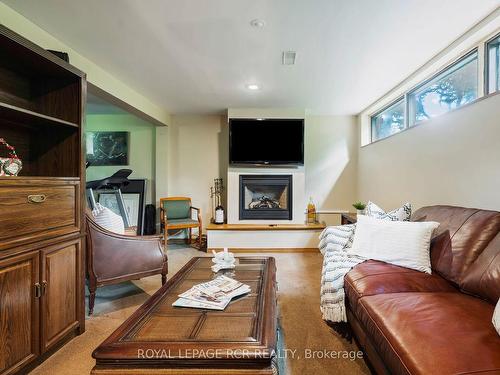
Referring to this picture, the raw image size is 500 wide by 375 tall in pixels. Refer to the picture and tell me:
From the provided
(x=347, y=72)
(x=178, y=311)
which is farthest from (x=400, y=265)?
(x=347, y=72)

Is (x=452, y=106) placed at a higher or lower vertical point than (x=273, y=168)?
higher

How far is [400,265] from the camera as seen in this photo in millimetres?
1783

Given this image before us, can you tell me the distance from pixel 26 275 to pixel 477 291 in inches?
96.7

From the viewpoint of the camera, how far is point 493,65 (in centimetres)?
196

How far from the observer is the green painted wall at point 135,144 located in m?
4.59

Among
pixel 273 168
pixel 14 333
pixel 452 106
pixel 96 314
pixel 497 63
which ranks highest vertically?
pixel 497 63

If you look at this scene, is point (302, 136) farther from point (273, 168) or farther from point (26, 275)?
point (26, 275)

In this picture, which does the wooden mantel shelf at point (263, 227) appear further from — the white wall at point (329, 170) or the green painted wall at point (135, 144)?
the green painted wall at point (135, 144)

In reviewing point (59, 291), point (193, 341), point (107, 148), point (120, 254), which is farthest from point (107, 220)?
point (107, 148)

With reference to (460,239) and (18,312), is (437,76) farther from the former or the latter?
(18,312)

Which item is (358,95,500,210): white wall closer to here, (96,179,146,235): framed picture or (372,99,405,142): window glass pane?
(372,99,405,142): window glass pane

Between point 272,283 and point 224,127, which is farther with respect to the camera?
point 224,127

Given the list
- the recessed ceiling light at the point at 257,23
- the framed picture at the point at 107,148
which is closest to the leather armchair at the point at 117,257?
the recessed ceiling light at the point at 257,23

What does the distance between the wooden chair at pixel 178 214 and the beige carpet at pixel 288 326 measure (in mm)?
885
